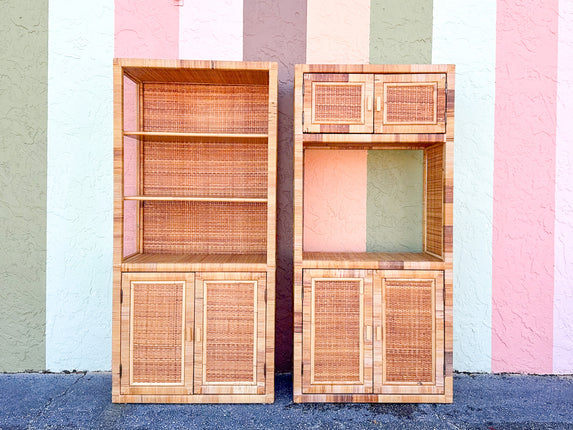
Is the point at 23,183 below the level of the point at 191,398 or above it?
above

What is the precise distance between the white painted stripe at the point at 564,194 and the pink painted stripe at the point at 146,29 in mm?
2707

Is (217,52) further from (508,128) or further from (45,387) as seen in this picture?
(45,387)

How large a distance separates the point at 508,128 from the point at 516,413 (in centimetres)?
184

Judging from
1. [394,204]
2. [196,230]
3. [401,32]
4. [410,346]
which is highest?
[401,32]

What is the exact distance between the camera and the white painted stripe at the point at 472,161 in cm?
282

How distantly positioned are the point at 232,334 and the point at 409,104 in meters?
1.71

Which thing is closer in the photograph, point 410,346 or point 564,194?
point 410,346

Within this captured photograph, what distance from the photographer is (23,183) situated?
2.81m

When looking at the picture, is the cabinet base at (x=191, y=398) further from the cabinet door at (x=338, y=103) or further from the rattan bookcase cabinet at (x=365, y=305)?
the cabinet door at (x=338, y=103)

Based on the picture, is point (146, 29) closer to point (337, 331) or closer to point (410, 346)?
point (337, 331)

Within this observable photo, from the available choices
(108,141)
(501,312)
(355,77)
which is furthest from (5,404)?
(501,312)

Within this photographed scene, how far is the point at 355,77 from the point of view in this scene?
7.70ft

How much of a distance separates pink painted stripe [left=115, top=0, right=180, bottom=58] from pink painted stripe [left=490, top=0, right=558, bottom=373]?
7.51 ft

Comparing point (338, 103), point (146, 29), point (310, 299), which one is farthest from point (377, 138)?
point (146, 29)
